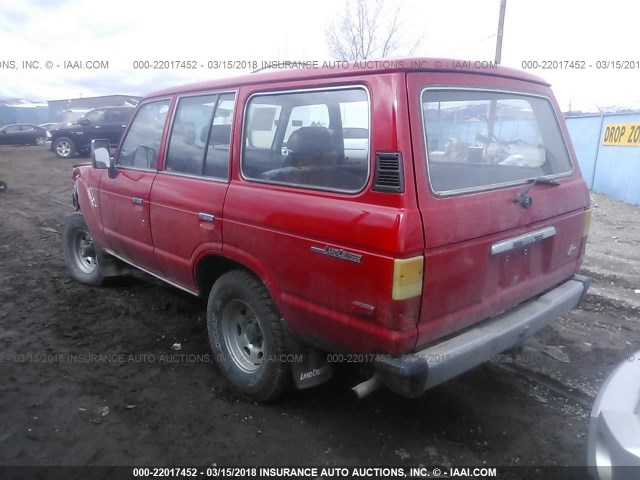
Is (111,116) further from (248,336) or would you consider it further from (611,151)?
(248,336)

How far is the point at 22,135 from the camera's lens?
23.6m

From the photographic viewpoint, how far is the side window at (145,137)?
382 centimetres

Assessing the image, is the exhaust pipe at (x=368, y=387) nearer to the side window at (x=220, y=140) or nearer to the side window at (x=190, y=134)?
the side window at (x=220, y=140)

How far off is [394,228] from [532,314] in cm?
123

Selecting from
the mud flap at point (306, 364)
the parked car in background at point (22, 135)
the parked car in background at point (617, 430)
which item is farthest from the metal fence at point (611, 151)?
the parked car in background at point (22, 135)

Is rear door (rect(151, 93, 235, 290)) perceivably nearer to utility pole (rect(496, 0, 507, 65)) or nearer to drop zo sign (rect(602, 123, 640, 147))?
drop zo sign (rect(602, 123, 640, 147))

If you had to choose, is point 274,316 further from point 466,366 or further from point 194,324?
point 194,324

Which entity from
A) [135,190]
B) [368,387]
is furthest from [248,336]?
[135,190]

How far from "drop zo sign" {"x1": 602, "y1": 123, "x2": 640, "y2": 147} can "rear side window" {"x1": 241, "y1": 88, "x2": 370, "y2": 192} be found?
34.6ft

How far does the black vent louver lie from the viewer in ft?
7.23

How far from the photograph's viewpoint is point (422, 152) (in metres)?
2.28

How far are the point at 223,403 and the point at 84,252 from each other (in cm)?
303

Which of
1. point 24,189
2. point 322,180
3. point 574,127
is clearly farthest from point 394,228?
point 574,127

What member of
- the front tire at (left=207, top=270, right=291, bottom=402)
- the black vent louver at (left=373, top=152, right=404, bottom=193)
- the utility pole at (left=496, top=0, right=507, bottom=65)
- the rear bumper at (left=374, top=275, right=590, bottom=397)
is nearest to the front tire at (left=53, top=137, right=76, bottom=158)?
the utility pole at (left=496, top=0, right=507, bottom=65)
